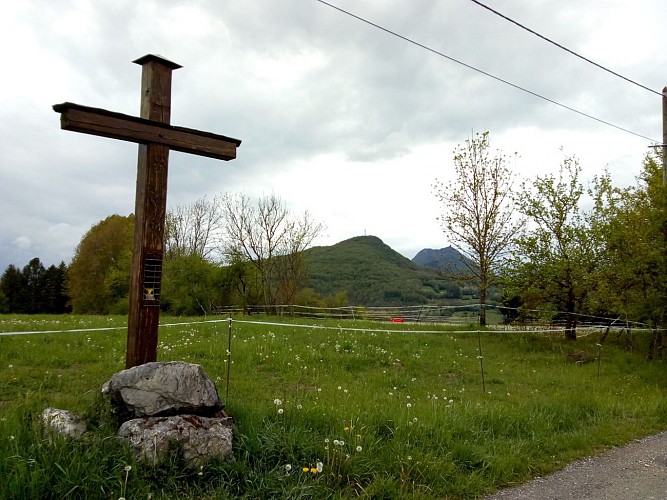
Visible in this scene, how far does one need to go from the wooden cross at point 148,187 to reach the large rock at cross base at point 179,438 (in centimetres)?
114

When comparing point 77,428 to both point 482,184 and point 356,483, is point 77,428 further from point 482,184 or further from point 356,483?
point 482,184

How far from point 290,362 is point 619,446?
256 inches

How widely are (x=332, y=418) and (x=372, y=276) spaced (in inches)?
4117

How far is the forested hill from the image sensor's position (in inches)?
3403

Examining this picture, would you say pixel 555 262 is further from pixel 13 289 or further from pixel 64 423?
pixel 13 289

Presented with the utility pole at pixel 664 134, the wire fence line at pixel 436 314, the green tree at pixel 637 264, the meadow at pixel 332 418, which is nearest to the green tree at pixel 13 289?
the wire fence line at pixel 436 314

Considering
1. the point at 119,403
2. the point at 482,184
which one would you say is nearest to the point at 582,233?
the point at 482,184

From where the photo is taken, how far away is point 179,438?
4102 mm

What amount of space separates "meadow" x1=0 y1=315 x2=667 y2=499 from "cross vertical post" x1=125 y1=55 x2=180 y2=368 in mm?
727

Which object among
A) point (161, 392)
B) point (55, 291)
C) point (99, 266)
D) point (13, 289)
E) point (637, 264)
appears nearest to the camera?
point (161, 392)

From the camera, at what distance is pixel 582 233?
17.7 m

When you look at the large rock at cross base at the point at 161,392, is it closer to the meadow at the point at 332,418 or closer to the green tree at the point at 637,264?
the meadow at the point at 332,418

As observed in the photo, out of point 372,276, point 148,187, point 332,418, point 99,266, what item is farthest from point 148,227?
point 372,276

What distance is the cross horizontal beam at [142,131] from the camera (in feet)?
15.4
